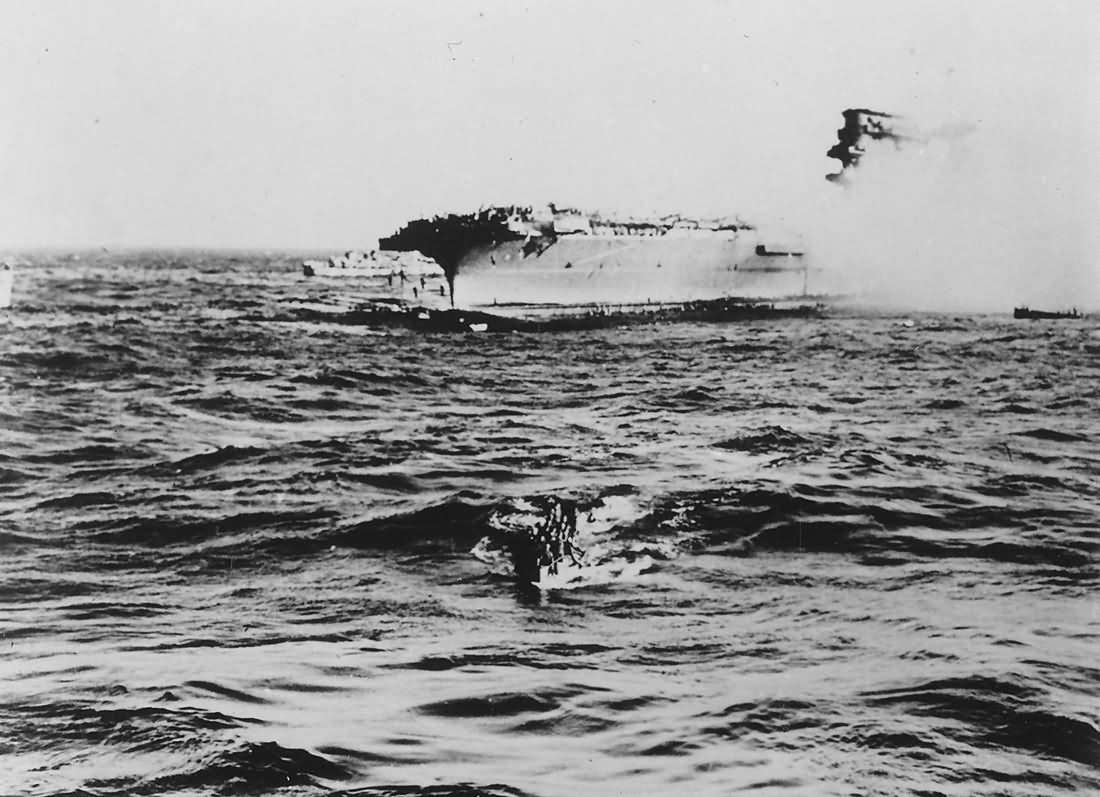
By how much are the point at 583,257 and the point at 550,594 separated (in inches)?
1146

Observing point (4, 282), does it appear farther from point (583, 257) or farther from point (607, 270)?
point (607, 270)

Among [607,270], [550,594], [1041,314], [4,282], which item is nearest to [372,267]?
[607,270]

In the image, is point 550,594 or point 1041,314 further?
point 1041,314

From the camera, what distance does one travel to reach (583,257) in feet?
113

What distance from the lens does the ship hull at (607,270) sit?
33688 millimetres

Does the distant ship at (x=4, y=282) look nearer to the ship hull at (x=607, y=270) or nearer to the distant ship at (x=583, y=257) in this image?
the distant ship at (x=583, y=257)

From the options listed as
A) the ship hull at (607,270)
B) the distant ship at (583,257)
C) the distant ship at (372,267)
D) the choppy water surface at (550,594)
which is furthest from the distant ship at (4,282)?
the distant ship at (372,267)

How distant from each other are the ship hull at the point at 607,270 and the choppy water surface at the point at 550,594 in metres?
19.1

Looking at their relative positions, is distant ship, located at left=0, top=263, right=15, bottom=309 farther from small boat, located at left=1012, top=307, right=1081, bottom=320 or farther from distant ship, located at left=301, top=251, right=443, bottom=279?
distant ship, located at left=301, top=251, right=443, bottom=279

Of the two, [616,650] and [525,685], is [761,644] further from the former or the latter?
[525,685]

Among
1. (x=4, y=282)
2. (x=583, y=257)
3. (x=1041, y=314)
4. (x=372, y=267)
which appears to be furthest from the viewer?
(x=372, y=267)

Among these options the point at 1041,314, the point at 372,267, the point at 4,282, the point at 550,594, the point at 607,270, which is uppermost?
the point at 372,267

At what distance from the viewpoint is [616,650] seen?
5.33 metres

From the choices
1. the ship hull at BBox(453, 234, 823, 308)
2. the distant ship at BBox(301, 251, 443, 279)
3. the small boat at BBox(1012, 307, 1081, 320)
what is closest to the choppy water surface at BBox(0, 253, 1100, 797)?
the small boat at BBox(1012, 307, 1081, 320)
